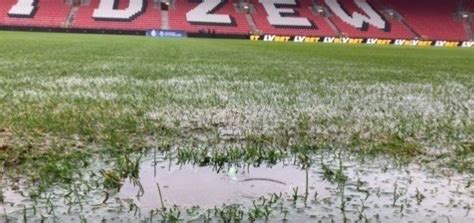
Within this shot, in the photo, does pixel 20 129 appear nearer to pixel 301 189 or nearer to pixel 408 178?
pixel 301 189

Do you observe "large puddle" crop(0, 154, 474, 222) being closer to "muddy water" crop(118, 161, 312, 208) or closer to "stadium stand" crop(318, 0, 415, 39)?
"muddy water" crop(118, 161, 312, 208)

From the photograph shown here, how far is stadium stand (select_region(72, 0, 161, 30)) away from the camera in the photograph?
48594 mm

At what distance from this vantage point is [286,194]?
9.07 feet

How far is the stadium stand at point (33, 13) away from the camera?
47422 millimetres

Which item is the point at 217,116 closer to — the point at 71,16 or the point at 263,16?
the point at 71,16

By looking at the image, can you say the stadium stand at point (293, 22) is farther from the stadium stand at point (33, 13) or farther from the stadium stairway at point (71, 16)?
the stadium stand at point (33, 13)

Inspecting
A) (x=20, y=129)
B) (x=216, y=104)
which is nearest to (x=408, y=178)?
(x=20, y=129)

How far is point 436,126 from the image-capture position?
4.86 meters

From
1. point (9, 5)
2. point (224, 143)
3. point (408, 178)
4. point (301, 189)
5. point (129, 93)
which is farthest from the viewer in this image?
point (9, 5)

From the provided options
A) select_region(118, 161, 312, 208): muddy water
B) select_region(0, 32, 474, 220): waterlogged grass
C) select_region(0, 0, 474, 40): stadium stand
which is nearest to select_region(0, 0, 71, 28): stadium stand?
select_region(0, 0, 474, 40): stadium stand

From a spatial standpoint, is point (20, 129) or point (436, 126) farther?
point (436, 126)

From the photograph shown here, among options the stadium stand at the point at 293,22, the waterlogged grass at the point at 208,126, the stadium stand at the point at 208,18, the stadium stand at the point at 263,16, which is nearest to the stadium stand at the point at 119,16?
the stadium stand at the point at 263,16

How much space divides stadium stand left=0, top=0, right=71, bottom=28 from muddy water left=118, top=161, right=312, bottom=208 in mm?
46684

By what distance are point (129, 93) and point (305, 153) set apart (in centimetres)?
327
